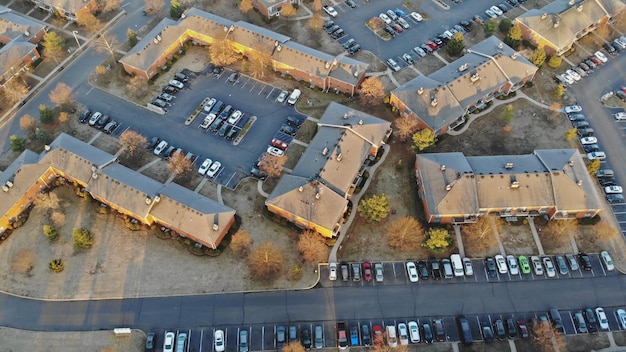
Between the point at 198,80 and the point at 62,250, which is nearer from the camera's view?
the point at 62,250

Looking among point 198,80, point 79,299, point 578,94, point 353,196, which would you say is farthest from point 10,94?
point 578,94

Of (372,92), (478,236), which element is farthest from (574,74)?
(478,236)

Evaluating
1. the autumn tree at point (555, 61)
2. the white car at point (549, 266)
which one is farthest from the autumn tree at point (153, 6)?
the white car at point (549, 266)

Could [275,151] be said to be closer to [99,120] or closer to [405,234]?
[405,234]

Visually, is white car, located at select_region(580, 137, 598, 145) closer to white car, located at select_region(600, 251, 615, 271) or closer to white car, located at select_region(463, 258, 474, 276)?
white car, located at select_region(600, 251, 615, 271)

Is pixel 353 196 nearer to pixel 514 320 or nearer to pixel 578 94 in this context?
pixel 514 320
